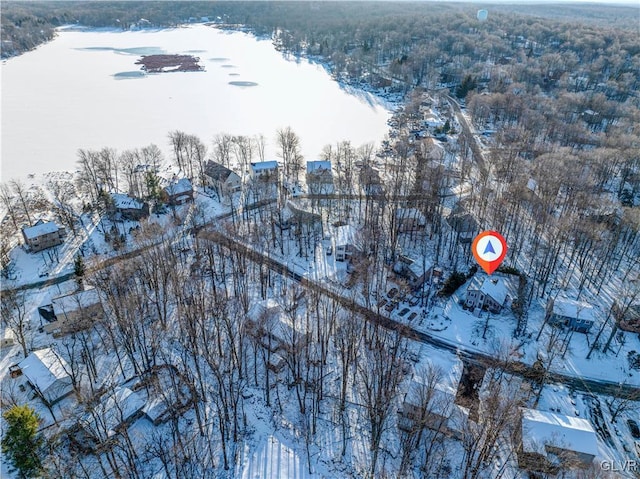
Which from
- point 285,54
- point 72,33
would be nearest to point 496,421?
point 285,54

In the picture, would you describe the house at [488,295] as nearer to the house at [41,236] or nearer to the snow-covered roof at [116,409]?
the snow-covered roof at [116,409]

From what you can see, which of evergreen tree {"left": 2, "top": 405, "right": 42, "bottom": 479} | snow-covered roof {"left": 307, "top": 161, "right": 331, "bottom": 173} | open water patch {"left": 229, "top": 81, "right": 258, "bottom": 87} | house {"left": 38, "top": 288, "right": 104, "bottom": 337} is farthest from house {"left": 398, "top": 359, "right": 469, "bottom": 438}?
open water patch {"left": 229, "top": 81, "right": 258, "bottom": 87}

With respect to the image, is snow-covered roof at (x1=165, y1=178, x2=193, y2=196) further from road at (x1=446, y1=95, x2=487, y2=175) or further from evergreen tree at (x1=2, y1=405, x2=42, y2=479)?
road at (x1=446, y1=95, x2=487, y2=175)

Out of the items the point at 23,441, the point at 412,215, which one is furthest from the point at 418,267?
the point at 23,441

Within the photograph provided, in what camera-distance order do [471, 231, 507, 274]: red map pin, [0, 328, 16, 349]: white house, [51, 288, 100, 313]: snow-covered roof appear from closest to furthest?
[0, 328, 16, 349]: white house < [51, 288, 100, 313]: snow-covered roof < [471, 231, 507, 274]: red map pin

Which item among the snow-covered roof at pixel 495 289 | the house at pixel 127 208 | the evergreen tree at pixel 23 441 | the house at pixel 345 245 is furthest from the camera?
the house at pixel 127 208

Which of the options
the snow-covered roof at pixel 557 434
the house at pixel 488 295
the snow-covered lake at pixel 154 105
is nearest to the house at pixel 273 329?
the snow-covered roof at pixel 557 434

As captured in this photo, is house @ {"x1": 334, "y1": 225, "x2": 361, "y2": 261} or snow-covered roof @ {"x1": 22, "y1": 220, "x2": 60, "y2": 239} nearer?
snow-covered roof @ {"x1": 22, "y1": 220, "x2": 60, "y2": 239}
